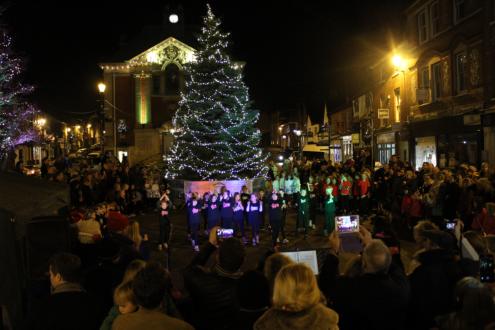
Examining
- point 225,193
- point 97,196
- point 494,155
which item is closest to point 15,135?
point 97,196

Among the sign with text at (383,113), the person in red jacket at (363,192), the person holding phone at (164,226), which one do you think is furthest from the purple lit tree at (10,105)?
the sign with text at (383,113)

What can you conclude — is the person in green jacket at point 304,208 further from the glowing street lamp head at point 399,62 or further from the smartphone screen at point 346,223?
the glowing street lamp head at point 399,62

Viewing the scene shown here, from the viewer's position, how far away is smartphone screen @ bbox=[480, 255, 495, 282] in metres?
5.49

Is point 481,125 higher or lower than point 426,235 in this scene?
higher

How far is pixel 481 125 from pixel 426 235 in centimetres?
1672

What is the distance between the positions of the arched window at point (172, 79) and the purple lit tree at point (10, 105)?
57.8 ft

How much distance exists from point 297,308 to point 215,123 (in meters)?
24.3

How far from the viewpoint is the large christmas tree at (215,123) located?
89.1ft

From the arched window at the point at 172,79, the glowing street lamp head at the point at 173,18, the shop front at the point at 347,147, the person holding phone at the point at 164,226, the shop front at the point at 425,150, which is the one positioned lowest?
the person holding phone at the point at 164,226

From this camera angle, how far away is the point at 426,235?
5406mm

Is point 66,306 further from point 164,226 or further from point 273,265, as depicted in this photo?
point 164,226

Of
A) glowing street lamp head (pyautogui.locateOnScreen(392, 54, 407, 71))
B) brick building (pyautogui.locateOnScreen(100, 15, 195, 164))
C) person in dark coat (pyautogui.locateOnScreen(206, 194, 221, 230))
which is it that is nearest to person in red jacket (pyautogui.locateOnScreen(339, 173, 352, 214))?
person in dark coat (pyautogui.locateOnScreen(206, 194, 221, 230))

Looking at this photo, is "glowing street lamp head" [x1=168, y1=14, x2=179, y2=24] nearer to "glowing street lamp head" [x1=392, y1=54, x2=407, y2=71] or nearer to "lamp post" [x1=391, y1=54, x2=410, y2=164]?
"lamp post" [x1=391, y1=54, x2=410, y2=164]

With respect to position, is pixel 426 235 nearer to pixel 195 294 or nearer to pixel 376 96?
pixel 195 294
